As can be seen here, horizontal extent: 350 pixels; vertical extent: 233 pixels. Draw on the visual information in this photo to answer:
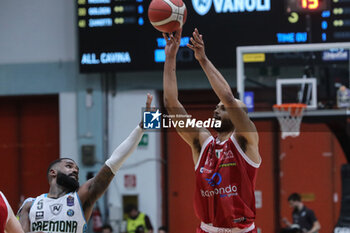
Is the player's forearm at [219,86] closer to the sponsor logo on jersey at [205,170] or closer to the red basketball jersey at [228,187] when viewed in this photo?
the red basketball jersey at [228,187]

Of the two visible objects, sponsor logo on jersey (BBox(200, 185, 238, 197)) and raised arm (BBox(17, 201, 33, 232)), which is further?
raised arm (BBox(17, 201, 33, 232))

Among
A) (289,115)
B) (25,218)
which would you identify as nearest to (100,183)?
(25,218)

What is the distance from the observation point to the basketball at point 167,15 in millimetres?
5957

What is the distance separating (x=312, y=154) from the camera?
12.1 m

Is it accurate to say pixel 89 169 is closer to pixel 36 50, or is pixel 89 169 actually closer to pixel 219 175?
pixel 36 50

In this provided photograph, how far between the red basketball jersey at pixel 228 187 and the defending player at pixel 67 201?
2.10 ft

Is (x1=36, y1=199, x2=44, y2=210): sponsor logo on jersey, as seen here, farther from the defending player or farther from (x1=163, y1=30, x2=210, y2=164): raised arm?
(x1=163, y1=30, x2=210, y2=164): raised arm

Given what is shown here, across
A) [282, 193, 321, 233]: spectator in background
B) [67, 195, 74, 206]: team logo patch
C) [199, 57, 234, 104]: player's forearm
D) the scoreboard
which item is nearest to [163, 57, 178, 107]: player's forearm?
[199, 57, 234, 104]: player's forearm

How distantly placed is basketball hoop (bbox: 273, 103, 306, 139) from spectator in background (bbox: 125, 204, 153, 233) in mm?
3428

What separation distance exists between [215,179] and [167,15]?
1.65 meters

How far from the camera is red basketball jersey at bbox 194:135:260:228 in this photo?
4980 mm

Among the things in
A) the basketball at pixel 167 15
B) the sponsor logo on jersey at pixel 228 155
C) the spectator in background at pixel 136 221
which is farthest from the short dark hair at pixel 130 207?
the sponsor logo on jersey at pixel 228 155

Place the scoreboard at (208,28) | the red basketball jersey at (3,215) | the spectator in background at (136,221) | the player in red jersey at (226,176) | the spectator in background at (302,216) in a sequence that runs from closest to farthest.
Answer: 1. the red basketball jersey at (3,215)
2. the player in red jersey at (226,176)
3. the scoreboard at (208,28)
4. the spectator in background at (302,216)
5. the spectator in background at (136,221)

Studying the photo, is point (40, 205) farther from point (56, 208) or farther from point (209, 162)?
point (209, 162)
